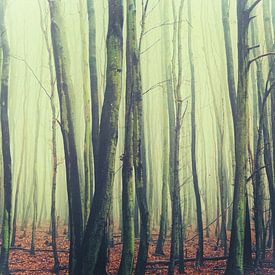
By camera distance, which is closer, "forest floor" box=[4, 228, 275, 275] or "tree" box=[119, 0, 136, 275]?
"tree" box=[119, 0, 136, 275]

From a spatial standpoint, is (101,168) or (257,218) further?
(257,218)

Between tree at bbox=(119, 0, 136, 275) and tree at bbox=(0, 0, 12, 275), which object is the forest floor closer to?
tree at bbox=(0, 0, 12, 275)

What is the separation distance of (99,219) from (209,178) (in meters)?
3.83

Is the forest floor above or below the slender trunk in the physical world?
below

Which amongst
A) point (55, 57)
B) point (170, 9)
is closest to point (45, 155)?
point (55, 57)

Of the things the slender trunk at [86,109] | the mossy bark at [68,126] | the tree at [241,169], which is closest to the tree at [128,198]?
the mossy bark at [68,126]

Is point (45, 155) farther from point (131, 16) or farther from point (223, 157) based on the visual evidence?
point (223, 157)

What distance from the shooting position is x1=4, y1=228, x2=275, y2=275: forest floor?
4660 mm

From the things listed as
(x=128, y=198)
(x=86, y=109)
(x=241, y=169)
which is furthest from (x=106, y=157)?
(x=241, y=169)

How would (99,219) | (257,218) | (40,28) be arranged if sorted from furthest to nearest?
(40,28) < (257,218) < (99,219)

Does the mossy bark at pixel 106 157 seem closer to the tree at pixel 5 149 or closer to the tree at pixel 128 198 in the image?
the tree at pixel 128 198

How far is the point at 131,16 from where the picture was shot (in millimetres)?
4297

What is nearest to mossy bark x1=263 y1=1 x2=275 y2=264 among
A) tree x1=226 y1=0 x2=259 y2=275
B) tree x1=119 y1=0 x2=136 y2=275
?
tree x1=226 y1=0 x2=259 y2=275

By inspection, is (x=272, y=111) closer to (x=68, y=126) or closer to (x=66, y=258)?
(x=68, y=126)
